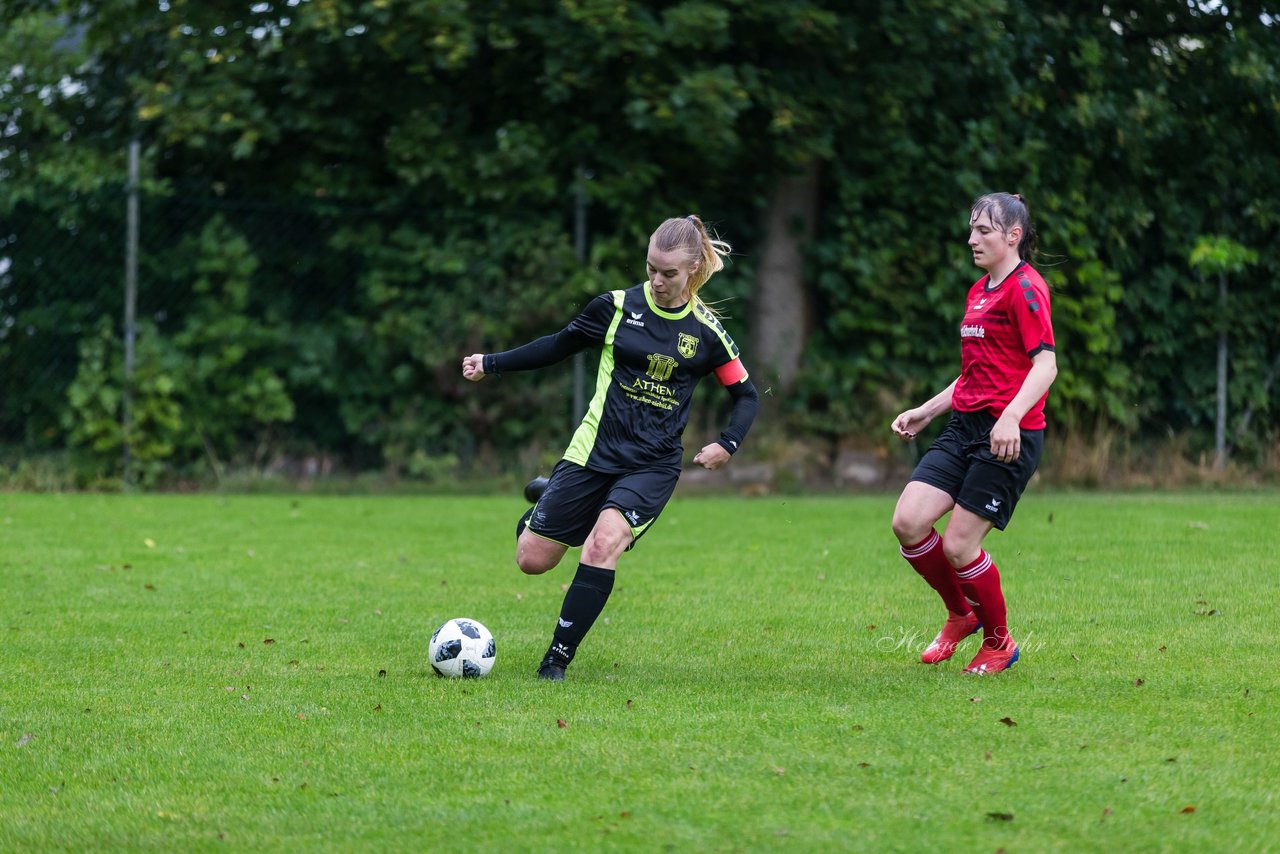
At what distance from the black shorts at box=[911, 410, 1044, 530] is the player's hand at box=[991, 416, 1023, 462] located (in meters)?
0.22

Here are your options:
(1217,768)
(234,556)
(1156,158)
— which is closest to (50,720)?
(1217,768)

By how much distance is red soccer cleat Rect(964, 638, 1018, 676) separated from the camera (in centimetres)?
584

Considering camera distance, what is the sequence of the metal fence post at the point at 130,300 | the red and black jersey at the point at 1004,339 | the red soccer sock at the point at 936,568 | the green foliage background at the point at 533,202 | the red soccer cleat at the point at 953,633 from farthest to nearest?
1. the green foliage background at the point at 533,202
2. the metal fence post at the point at 130,300
3. the red soccer cleat at the point at 953,633
4. the red soccer sock at the point at 936,568
5. the red and black jersey at the point at 1004,339

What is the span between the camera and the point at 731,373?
6.20 meters

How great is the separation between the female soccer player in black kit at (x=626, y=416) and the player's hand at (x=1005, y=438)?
100 centimetres

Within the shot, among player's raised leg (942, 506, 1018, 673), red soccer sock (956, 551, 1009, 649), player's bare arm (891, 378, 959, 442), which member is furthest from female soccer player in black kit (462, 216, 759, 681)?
red soccer sock (956, 551, 1009, 649)

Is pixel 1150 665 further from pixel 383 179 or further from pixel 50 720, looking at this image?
pixel 383 179

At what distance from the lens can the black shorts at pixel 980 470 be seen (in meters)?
5.81

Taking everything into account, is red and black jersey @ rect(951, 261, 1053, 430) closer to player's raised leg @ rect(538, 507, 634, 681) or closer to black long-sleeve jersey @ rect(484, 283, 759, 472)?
black long-sleeve jersey @ rect(484, 283, 759, 472)

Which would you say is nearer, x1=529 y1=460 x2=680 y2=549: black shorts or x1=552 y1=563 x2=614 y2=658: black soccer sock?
x1=552 y1=563 x2=614 y2=658: black soccer sock

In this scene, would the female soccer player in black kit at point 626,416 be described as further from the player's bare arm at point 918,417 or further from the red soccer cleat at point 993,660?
the red soccer cleat at point 993,660

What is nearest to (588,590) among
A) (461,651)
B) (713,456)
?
(461,651)

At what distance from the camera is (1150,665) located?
232 inches

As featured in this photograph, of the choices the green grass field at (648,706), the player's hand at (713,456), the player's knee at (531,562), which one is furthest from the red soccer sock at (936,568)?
the player's knee at (531,562)
